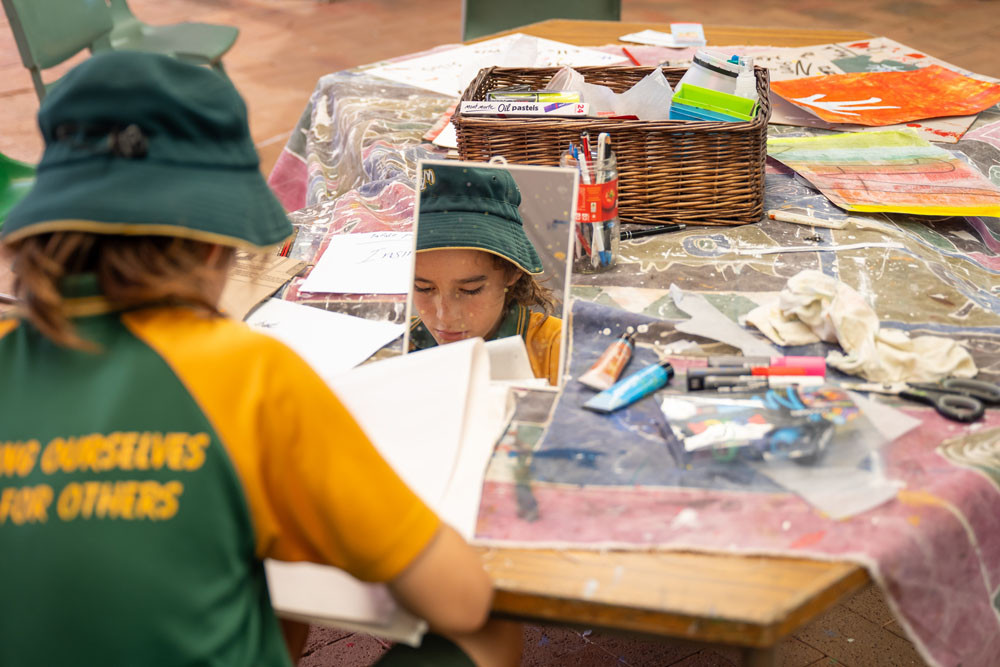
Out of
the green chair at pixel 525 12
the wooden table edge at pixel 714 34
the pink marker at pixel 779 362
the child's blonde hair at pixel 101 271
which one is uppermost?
the child's blonde hair at pixel 101 271

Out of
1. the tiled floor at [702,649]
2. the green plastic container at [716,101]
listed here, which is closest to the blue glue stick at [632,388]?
the green plastic container at [716,101]

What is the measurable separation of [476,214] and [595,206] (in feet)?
0.73

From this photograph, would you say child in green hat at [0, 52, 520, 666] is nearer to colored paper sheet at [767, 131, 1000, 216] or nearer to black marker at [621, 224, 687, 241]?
black marker at [621, 224, 687, 241]

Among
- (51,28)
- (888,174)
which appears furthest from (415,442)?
(51,28)

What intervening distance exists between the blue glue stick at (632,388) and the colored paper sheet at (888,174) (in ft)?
2.00

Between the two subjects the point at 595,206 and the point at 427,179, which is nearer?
the point at 427,179

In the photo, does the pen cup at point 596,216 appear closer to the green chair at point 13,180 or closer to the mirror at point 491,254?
the mirror at point 491,254

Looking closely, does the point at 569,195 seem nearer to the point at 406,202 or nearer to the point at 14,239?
the point at 406,202

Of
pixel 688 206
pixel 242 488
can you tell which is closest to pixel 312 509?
pixel 242 488

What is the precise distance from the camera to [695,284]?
1.26m

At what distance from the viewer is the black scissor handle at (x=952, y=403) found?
0.93 m

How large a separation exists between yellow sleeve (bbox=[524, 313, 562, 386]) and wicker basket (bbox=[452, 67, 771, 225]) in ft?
1.16

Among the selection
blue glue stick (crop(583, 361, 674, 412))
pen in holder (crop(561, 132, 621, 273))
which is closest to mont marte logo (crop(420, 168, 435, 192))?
pen in holder (crop(561, 132, 621, 273))

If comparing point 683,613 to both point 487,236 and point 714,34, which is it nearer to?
point 487,236
